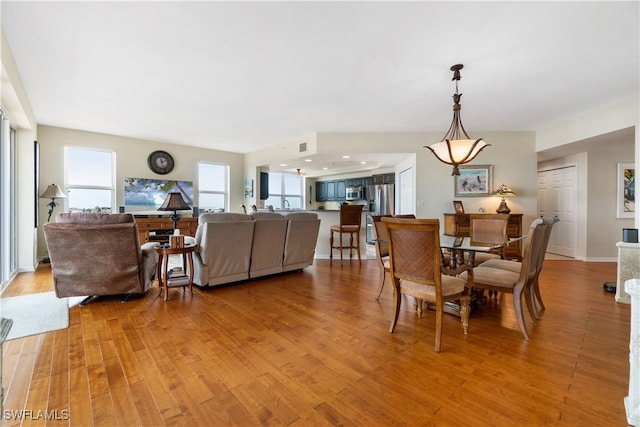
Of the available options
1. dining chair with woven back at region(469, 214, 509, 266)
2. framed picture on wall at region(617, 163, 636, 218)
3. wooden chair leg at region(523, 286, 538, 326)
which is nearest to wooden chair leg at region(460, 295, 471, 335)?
wooden chair leg at region(523, 286, 538, 326)

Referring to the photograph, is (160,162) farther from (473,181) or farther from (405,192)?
(473,181)

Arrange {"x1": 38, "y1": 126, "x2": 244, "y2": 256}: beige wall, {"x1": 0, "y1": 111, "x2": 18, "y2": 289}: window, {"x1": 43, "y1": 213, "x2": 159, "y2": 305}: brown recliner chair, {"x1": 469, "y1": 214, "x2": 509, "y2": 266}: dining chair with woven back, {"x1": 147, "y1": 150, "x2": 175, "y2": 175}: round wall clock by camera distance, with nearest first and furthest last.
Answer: {"x1": 43, "y1": 213, "x2": 159, "y2": 305}: brown recliner chair, {"x1": 469, "y1": 214, "x2": 509, "y2": 266}: dining chair with woven back, {"x1": 0, "y1": 111, "x2": 18, "y2": 289}: window, {"x1": 38, "y1": 126, "x2": 244, "y2": 256}: beige wall, {"x1": 147, "y1": 150, "x2": 175, "y2": 175}: round wall clock

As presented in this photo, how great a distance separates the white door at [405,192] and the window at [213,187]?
4614 millimetres

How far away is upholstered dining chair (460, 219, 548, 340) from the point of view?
2217 millimetres

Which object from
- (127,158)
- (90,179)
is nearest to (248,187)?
(127,158)

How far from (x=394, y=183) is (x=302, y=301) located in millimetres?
5180

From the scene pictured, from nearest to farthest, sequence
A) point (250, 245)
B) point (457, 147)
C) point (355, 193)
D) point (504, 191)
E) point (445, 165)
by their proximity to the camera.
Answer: point (457, 147) < point (250, 245) < point (504, 191) < point (445, 165) < point (355, 193)

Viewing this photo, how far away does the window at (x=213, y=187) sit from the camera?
23.8 ft

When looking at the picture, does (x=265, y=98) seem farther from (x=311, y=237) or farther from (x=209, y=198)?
(x=209, y=198)

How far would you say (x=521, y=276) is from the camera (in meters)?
2.26

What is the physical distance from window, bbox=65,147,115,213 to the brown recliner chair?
3.56m

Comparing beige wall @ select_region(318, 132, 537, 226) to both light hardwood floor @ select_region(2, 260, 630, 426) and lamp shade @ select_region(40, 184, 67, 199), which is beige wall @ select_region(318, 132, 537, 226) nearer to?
light hardwood floor @ select_region(2, 260, 630, 426)

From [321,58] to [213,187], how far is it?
5559 mm

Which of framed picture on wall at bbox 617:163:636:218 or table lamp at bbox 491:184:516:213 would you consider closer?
table lamp at bbox 491:184:516:213
